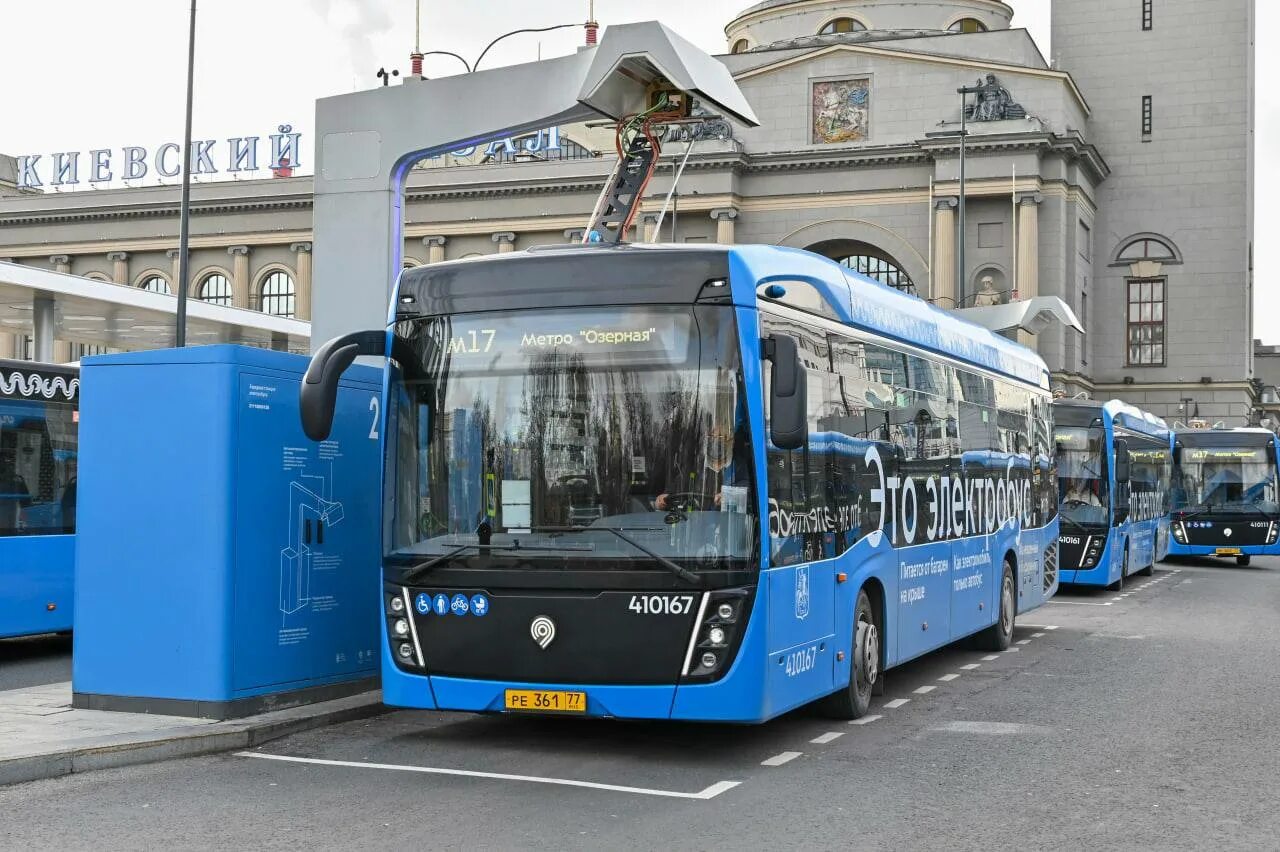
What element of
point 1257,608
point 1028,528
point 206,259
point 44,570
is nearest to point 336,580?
point 44,570

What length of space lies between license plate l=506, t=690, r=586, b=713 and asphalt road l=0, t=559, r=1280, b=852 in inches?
13.9

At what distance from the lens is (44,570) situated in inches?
624

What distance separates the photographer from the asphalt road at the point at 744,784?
7.69 meters

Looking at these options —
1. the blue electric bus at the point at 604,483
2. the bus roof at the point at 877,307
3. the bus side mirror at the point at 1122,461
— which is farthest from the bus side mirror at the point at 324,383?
the bus side mirror at the point at 1122,461

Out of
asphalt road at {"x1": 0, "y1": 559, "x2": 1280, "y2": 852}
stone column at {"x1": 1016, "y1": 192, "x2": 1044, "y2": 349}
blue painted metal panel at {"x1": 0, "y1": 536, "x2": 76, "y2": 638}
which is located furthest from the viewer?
stone column at {"x1": 1016, "y1": 192, "x2": 1044, "y2": 349}

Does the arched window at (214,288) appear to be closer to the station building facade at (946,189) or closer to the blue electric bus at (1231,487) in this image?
the station building facade at (946,189)

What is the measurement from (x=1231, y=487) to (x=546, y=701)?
3166 cm

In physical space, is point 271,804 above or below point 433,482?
below

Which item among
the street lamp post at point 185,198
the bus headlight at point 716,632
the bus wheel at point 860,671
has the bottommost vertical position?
the bus wheel at point 860,671

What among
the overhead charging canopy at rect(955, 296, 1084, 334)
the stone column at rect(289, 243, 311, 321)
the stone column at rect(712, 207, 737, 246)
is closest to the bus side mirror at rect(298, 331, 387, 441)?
the overhead charging canopy at rect(955, 296, 1084, 334)

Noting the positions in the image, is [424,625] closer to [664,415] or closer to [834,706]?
[664,415]

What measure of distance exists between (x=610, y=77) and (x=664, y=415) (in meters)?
4.38

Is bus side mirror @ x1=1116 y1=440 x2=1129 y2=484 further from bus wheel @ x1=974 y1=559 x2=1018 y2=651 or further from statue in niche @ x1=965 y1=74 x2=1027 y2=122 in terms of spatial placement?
statue in niche @ x1=965 y1=74 x2=1027 y2=122

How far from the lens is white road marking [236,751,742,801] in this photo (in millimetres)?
8759
